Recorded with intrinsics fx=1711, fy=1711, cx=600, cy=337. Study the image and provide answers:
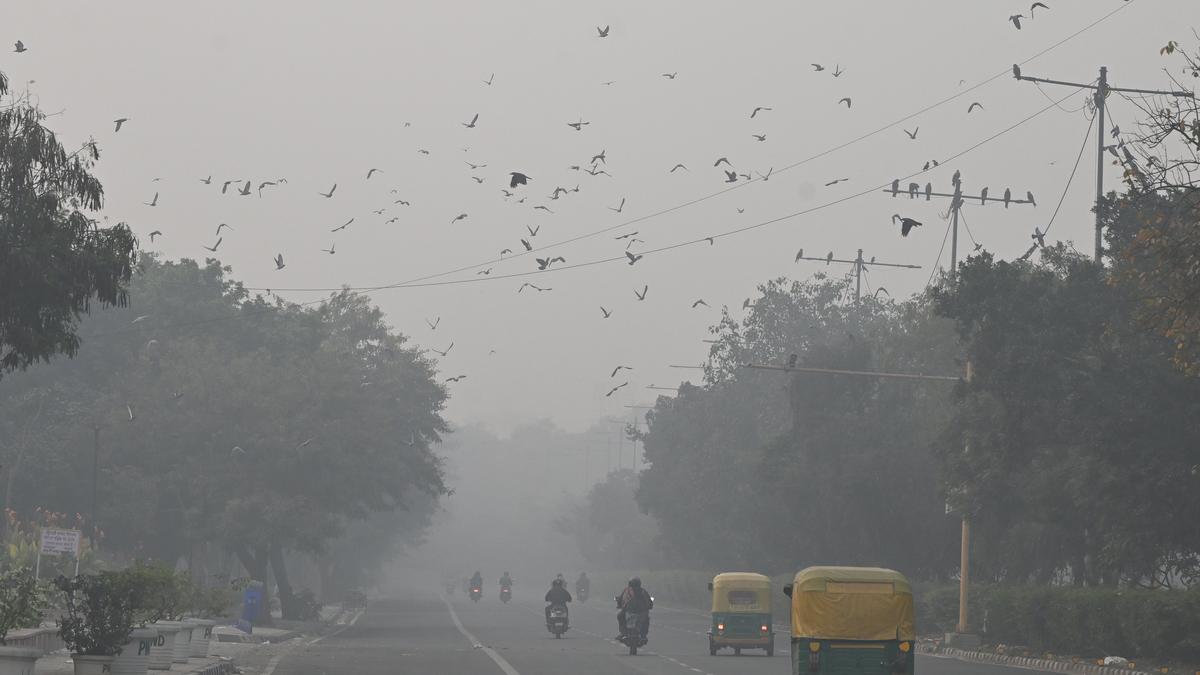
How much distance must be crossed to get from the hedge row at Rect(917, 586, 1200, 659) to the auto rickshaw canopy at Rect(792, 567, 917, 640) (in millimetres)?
9295

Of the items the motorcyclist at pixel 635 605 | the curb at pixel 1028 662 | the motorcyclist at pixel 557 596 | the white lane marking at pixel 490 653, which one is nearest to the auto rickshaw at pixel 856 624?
the white lane marking at pixel 490 653

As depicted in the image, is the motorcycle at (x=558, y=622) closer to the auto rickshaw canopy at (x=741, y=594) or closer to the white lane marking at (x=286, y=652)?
the white lane marking at (x=286, y=652)

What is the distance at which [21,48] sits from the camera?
24.0 metres

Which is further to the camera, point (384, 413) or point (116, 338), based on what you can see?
point (116, 338)

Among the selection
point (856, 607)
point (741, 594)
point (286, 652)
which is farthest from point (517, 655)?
point (856, 607)

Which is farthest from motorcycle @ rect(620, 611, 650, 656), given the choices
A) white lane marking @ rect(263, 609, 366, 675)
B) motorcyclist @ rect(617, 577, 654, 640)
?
white lane marking @ rect(263, 609, 366, 675)

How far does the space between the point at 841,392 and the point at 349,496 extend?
20.8 meters

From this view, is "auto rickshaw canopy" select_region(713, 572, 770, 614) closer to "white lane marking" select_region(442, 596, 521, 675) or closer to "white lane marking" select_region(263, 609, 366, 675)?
"white lane marking" select_region(442, 596, 521, 675)

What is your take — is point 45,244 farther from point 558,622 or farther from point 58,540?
point 558,622

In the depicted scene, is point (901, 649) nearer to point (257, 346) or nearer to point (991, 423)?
point (991, 423)

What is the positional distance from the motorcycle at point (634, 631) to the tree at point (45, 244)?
58.5 ft

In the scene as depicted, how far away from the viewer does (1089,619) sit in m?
36.2

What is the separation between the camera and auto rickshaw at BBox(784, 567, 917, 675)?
2388cm

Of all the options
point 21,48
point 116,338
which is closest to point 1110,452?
point 21,48
